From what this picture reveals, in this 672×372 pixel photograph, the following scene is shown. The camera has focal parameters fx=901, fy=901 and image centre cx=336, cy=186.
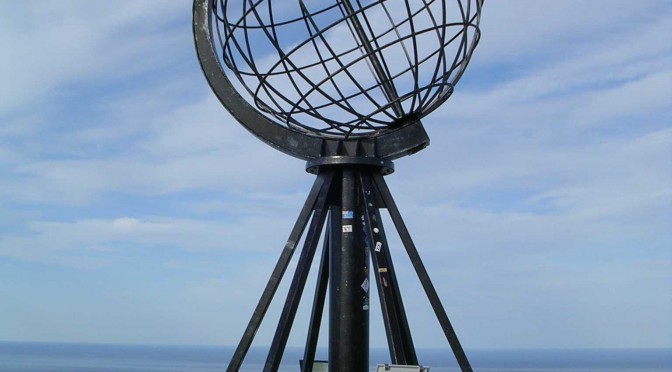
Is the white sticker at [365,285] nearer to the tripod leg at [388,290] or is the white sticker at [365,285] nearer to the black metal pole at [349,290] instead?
the black metal pole at [349,290]

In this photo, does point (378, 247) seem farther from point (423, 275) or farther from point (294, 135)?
point (294, 135)

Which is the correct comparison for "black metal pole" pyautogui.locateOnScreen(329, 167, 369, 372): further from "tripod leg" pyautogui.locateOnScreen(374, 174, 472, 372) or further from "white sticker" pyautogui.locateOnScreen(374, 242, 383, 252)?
"tripod leg" pyautogui.locateOnScreen(374, 174, 472, 372)

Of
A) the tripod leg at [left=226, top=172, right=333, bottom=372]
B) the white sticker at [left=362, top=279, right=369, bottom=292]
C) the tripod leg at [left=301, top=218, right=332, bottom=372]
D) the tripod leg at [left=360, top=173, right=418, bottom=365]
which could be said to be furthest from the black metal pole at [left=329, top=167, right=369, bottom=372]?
the tripod leg at [left=301, top=218, right=332, bottom=372]

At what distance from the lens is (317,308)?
9.27 metres

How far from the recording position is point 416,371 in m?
8.02

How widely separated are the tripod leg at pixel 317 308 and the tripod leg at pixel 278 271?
0.96 feet

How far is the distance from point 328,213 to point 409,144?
1101 mm

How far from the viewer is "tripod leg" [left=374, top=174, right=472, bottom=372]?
8.48 m

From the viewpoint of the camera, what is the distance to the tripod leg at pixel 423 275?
8477 millimetres

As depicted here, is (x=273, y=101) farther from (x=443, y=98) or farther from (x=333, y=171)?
(x=443, y=98)

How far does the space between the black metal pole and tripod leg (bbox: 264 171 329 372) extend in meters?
0.18

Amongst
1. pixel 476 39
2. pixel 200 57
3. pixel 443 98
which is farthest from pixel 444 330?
pixel 200 57

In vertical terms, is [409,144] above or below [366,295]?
above

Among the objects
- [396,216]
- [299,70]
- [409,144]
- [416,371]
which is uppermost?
[299,70]
